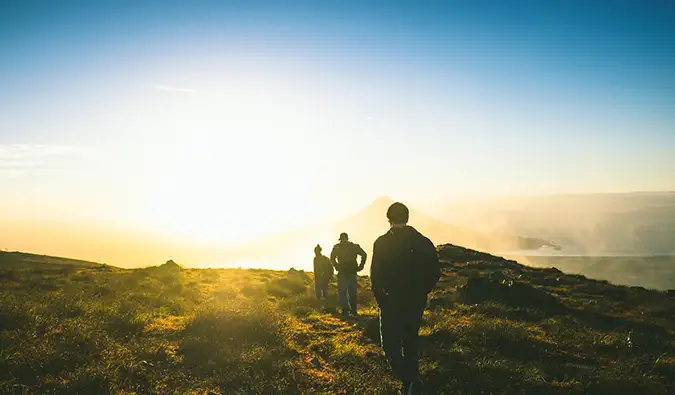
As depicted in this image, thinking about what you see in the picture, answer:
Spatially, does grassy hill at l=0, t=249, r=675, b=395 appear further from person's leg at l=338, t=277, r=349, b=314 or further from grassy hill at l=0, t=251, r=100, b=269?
grassy hill at l=0, t=251, r=100, b=269

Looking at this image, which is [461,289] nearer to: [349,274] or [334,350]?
[349,274]

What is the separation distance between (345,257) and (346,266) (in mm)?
298

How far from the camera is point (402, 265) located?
17.7ft

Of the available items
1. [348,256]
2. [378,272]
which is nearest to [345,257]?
[348,256]

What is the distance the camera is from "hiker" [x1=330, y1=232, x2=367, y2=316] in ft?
41.0

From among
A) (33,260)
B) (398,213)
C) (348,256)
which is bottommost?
(33,260)

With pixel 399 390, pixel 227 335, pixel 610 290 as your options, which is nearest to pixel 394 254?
pixel 399 390

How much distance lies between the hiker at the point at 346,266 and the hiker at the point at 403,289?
6.60 m

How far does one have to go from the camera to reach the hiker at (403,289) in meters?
5.38

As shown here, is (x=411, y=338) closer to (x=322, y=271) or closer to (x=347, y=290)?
(x=347, y=290)

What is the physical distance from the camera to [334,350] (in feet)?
27.1

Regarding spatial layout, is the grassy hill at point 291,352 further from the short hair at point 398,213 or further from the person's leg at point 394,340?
Answer: the short hair at point 398,213

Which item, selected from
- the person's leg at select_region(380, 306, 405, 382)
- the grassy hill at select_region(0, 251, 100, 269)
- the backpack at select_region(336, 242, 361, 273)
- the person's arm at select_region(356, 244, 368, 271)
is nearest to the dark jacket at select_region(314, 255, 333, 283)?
the backpack at select_region(336, 242, 361, 273)

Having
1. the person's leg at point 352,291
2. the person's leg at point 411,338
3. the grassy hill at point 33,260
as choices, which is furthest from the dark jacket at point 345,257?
the grassy hill at point 33,260
